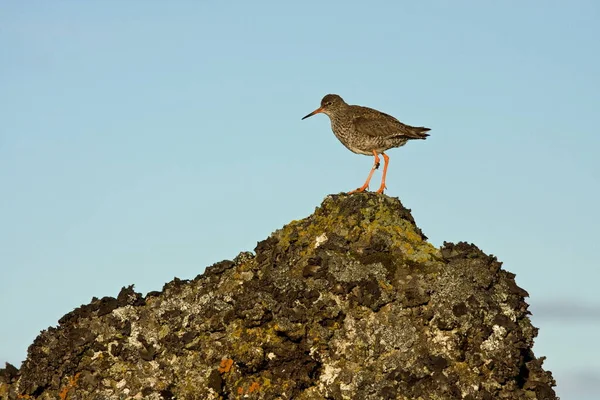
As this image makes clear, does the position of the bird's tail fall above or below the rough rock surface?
above

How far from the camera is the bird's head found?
20.4m

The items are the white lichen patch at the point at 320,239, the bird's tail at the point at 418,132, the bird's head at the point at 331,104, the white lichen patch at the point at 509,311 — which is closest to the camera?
the white lichen patch at the point at 509,311

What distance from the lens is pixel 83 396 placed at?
36.6ft

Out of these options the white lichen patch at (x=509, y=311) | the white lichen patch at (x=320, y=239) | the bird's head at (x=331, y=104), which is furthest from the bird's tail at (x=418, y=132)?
the white lichen patch at (x=509, y=311)

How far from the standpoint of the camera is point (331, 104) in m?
20.6

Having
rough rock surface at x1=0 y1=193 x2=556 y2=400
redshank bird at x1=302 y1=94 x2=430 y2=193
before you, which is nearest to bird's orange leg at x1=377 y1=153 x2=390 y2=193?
redshank bird at x1=302 y1=94 x2=430 y2=193

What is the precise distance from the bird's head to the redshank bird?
0.54 ft

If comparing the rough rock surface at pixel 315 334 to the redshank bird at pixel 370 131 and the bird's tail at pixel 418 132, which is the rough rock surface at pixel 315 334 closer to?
the redshank bird at pixel 370 131

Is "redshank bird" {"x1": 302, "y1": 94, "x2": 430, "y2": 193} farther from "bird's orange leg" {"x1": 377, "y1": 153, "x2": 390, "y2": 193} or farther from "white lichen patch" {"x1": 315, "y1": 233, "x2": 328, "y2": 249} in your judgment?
"white lichen patch" {"x1": 315, "y1": 233, "x2": 328, "y2": 249}

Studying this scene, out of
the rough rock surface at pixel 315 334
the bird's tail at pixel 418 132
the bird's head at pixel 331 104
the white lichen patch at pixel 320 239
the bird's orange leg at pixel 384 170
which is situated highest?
the bird's head at pixel 331 104

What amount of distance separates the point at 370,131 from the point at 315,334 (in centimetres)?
900

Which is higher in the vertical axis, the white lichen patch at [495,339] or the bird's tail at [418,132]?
the bird's tail at [418,132]

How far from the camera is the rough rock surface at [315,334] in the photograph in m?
10.7

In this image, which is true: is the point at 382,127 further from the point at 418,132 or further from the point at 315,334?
the point at 315,334
